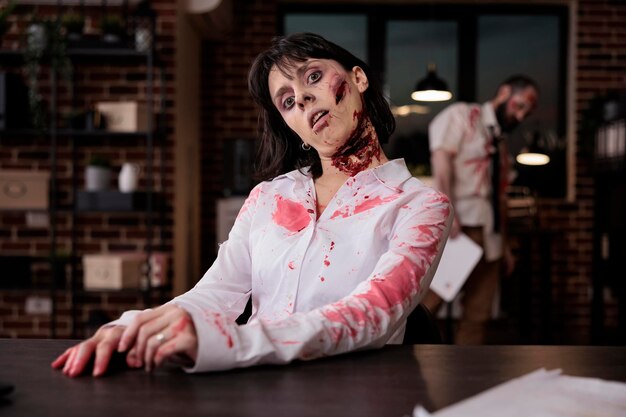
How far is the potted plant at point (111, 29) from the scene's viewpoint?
451 cm

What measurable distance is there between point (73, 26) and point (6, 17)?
1.24ft

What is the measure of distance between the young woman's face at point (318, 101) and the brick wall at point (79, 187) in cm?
343

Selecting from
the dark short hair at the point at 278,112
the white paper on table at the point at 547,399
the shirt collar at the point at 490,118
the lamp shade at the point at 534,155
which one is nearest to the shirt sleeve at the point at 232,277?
the dark short hair at the point at 278,112

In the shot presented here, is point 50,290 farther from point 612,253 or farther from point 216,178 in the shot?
point 612,253

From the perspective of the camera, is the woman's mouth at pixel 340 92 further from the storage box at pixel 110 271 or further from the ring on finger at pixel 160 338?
the storage box at pixel 110 271

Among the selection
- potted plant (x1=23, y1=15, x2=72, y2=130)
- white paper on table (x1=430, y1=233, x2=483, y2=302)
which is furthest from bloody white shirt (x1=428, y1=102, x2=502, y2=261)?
potted plant (x1=23, y1=15, x2=72, y2=130)

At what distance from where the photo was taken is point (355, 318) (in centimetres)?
110

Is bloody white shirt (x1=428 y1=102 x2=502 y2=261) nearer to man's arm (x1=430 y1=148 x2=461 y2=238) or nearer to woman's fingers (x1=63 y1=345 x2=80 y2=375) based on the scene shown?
man's arm (x1=430 y1=148 x2=461 y2=238)

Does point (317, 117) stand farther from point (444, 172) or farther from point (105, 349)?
point (444, 172)

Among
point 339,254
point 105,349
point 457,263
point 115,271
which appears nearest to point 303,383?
point 105,349

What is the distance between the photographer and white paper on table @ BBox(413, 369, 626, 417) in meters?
0.76

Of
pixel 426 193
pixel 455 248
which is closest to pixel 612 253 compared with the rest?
pixel 455 248

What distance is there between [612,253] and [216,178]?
3.32 m

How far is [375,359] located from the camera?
1.08 m
